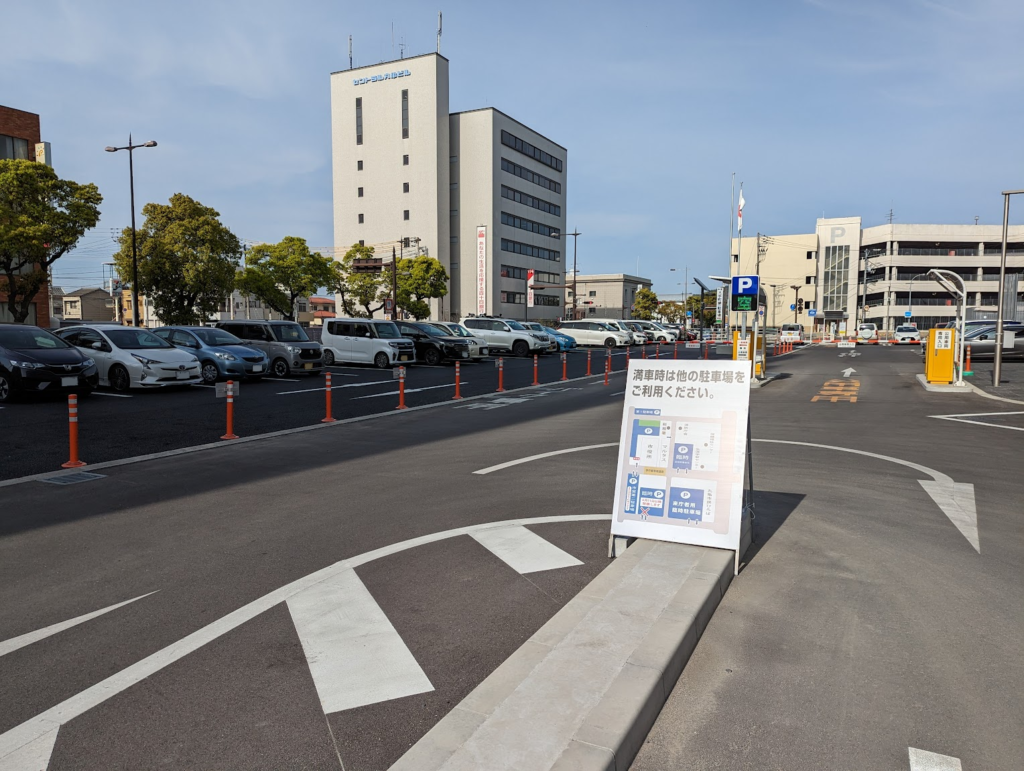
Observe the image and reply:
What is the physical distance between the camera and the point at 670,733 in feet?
10.7

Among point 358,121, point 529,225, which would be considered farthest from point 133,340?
point 529,225

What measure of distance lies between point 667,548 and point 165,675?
3.28 metres

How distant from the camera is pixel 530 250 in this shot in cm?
8625

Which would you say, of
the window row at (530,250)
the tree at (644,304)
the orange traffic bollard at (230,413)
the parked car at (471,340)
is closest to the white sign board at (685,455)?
the orange traffic bollard at (230,413)

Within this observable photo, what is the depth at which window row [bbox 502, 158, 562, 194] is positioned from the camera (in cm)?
7991

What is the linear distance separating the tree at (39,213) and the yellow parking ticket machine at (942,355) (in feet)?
105

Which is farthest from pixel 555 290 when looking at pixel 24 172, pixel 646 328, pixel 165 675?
pixel 165 675

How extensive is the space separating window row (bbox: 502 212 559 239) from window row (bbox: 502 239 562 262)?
74.4 inches

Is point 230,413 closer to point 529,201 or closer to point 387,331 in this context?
point 387,331

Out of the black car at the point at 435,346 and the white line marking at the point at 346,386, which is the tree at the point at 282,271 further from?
the white line marking at the point at 346,386

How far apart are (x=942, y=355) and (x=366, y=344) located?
1842 cm

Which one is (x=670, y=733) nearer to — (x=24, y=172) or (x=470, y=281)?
(x=24, y=172)

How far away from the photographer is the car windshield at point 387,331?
2695 centimetres

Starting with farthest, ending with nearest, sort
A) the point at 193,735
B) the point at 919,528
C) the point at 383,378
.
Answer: the point at 383,378 < the point at 919,528 < the point at 193,735
